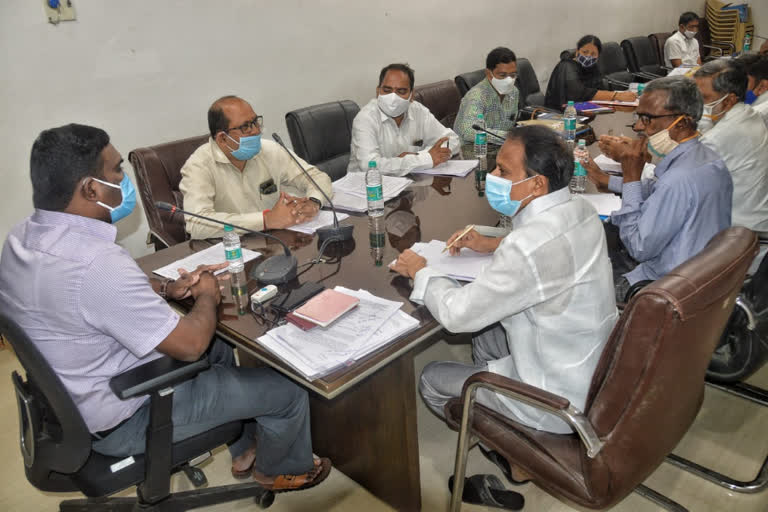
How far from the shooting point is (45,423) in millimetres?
1322

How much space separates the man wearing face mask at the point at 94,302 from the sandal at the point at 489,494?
0.80 m

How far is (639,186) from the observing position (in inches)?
80.5

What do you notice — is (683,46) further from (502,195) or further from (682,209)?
(502,195)

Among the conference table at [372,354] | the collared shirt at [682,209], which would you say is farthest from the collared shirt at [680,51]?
the conference table at [372,354]

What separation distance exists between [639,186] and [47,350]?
1919mm

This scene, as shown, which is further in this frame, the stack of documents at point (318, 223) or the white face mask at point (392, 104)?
the white face mask at point (392, 104)

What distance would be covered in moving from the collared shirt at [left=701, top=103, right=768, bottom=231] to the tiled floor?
769mm

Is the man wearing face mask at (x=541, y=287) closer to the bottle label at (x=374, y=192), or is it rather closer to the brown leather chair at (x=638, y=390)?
the brown leather chair at (x=638, y=390)

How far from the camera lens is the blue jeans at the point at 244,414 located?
4.61 ft

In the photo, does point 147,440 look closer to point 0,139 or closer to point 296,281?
point 296,281

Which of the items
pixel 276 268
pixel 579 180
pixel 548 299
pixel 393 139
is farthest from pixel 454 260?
pixel 393 139

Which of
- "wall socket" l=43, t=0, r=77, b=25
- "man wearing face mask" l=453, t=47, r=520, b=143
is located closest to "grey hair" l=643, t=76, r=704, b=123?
"man wearing face mask" l=453, t=47, r=520, b=143

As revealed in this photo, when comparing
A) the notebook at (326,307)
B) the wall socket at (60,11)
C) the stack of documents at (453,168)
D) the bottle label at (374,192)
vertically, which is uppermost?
the wall socket at (60,11)

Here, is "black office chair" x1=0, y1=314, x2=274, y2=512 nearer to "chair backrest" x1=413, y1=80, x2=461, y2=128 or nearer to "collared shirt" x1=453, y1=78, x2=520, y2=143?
"collared shirt" x1=453, y1=78, x2=520, y2=143
